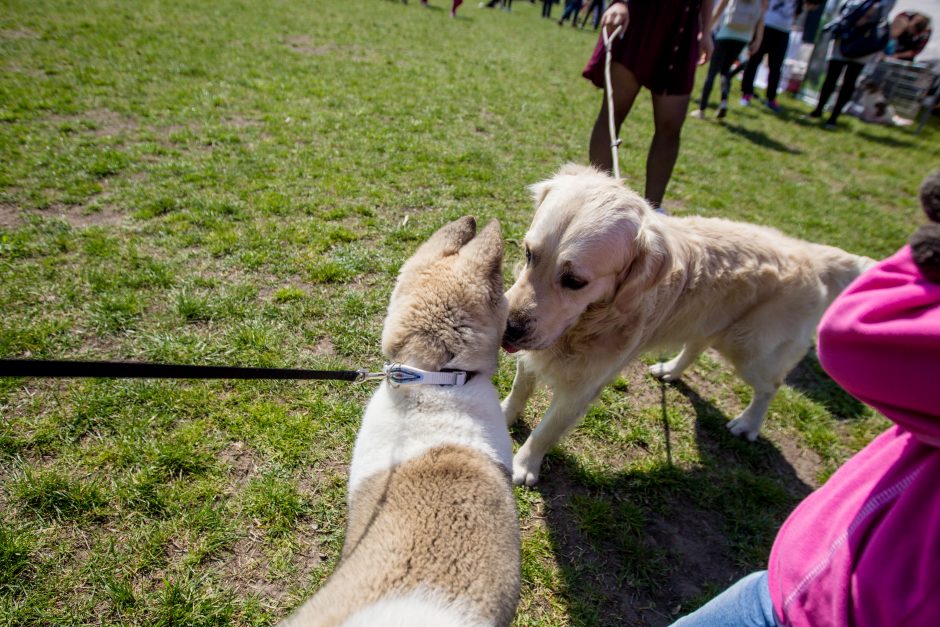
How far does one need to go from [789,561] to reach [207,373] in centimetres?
184

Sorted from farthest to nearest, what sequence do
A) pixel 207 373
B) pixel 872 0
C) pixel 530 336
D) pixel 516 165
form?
pixel 872 0, pixel 516 165, pixel 530 336, pixel 207 373

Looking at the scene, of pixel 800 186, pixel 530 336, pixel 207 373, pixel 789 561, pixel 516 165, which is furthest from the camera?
pixel 800 186

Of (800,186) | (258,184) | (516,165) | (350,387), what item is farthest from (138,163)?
(800,186)

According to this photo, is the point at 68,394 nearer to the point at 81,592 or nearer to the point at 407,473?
the point at 81,592

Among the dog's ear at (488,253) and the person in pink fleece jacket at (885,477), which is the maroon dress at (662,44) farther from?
the person in pink fleece jacket at (885,477)

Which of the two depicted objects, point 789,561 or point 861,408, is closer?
point 789,561

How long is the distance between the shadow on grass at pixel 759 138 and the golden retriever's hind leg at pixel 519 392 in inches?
380

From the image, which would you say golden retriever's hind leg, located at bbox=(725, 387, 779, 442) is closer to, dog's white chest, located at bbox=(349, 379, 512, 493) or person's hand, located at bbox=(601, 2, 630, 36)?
dog's white chest, located at bbox=(349, 379, 512, 493)

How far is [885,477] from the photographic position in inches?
45.5

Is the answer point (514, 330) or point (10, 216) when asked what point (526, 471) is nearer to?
point (514, 330)

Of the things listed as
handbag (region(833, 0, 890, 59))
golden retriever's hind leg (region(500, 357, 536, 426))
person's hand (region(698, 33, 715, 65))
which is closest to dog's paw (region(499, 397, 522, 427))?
golden retriever's hind leg (region(500, 357, 536, 426))

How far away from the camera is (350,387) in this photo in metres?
3.25

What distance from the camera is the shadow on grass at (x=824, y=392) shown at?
4.02 m

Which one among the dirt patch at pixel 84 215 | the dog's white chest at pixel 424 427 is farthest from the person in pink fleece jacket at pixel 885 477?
the dirt patch at pixel 84 215
